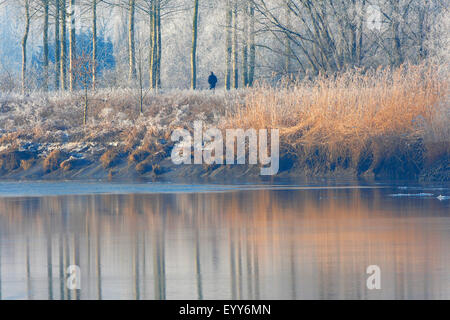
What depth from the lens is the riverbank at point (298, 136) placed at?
25234 mm

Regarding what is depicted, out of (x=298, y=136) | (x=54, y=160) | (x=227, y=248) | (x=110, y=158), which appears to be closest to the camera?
(x=227, y=248)

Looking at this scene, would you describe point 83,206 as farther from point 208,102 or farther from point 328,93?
point 208,102

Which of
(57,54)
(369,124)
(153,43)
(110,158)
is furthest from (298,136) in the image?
(57,54)

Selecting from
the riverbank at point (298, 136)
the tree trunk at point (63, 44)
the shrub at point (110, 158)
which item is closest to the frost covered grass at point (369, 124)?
the riverbank at point (298, 136)

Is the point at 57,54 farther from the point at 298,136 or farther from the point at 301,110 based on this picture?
the point at 298,136

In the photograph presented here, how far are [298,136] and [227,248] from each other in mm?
15866

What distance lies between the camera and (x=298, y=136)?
1062 inches

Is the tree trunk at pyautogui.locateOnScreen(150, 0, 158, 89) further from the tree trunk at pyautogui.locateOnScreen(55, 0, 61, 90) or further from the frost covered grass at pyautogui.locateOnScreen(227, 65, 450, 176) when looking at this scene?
the frost covered grass at pyautogui.locateOnScreen(227, 65, 450, 176)

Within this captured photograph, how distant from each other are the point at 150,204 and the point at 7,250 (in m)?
6.50

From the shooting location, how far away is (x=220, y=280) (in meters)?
9.12

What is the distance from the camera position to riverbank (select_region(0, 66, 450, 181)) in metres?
25.2

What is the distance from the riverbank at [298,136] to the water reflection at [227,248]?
7.30 m

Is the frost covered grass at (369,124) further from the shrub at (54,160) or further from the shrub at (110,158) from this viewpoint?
the shrub at (54,160)

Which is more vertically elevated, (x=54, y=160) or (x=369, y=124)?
(x=369, y=124)
